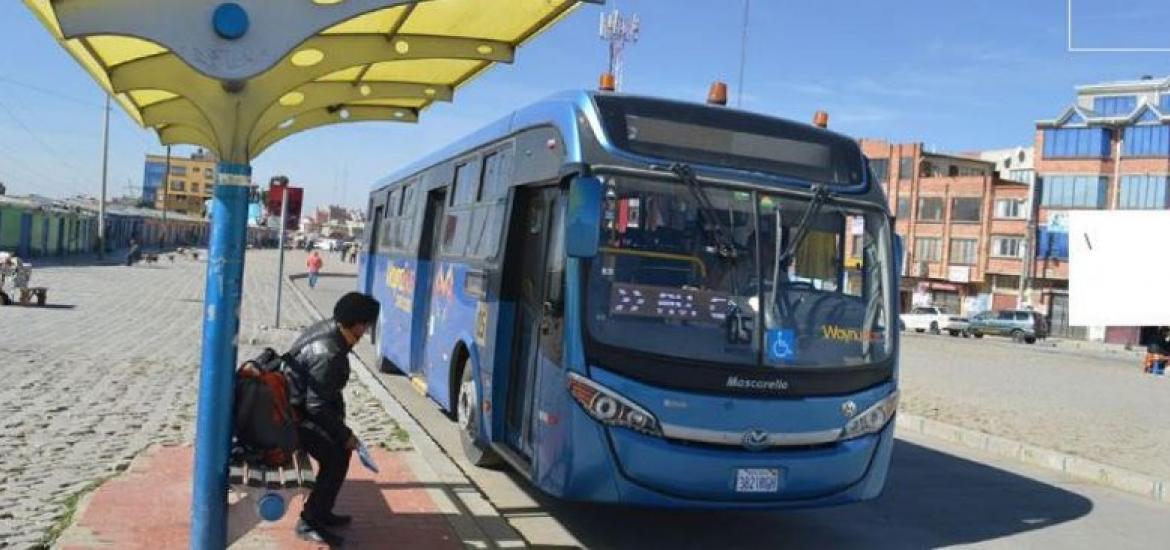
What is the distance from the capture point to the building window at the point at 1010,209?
2778 inches

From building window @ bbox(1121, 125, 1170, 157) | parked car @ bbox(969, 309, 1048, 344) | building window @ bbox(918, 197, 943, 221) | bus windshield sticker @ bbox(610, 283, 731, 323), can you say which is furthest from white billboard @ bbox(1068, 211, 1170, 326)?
building window @ bbox(918, 197, 943, 221)

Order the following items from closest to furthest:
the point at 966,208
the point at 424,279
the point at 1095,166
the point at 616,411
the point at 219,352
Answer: the point at 219,352 < the point at 616,411 < the point at 424,279 < the point at 1095,166 < the point at 966,208

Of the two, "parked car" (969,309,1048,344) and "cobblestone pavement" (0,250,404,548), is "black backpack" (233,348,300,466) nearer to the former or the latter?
"cobblestone pavement" (0,250,404,548)

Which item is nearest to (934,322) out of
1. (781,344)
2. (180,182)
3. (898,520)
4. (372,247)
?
(372,247)

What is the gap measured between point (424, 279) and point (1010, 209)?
2666 inches

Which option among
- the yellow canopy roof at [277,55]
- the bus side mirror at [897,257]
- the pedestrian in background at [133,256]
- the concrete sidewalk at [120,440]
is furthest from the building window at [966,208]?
the yellow canopy roof at [277,55]

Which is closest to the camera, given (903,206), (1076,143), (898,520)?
(898,520)

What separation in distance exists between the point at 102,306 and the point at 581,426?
21.5 m

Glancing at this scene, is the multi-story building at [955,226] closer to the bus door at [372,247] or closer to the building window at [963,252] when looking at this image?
the building window at [963,252]

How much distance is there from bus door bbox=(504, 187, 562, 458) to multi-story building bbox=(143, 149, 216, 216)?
132866mm

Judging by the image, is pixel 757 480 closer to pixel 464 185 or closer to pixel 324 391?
pixel 324 391

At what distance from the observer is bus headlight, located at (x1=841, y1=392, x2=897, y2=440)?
6.64m

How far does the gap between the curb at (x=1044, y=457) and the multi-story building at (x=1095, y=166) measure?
188 feet

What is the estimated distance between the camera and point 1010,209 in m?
71.2
